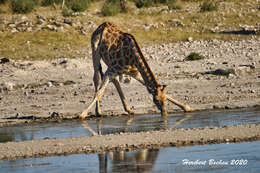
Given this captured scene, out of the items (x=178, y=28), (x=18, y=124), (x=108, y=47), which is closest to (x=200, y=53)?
(x=178, y=28)

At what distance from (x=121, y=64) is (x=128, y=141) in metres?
3.87

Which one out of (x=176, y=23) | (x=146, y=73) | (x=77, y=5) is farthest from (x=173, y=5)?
(x=146, y=73)

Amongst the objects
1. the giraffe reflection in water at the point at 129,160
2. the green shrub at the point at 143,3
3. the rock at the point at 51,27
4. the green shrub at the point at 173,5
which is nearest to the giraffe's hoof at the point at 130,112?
the giraffe reflection in water at the point at 129,160

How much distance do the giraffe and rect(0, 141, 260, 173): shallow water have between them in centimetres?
338

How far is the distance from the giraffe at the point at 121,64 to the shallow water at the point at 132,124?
434mm

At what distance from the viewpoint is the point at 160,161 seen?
7.95 m

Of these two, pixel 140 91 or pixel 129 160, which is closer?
pixel 129 160

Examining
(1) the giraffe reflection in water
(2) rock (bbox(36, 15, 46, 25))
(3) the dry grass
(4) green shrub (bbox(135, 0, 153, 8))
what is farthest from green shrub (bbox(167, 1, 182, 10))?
(1) the giraffe reflection in water

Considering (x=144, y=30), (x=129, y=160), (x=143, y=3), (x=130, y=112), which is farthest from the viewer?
(x=143, y=3)

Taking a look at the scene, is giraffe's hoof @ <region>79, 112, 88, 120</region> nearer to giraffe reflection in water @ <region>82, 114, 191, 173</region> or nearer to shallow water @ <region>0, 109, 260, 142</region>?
shallow water @ <region>0, 109, 260, 142</region>

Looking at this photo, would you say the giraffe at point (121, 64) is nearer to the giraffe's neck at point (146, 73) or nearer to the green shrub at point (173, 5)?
the giraffe's neck at point (146, 73)

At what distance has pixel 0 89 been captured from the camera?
17.6m

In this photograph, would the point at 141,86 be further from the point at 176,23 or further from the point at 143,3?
the point at 143,3

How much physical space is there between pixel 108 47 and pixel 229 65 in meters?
6.20
